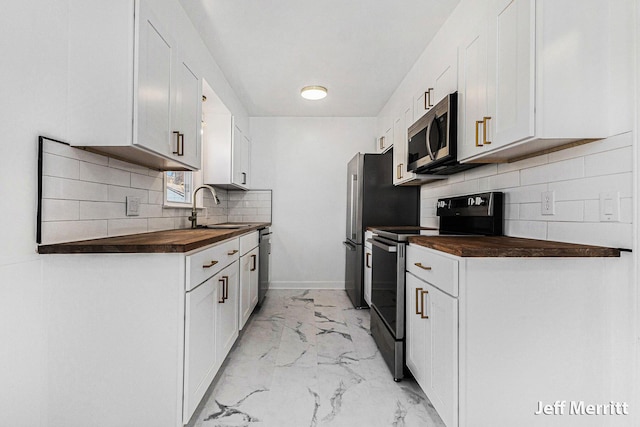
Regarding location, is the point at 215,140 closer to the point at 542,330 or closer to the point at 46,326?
the point at 46,326

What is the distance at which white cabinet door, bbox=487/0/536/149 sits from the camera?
53.4 inches

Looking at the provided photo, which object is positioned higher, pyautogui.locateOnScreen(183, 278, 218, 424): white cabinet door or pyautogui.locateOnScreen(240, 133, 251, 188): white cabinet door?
pyautogui.locateOnScreen(240, 133, 251, 188): white cabinet door

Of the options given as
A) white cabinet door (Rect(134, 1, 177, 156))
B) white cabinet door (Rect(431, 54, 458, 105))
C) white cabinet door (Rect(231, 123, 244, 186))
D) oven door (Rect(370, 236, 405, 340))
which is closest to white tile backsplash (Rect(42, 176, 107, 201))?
white cabinet door (Rect(134, 1, 177, 156))

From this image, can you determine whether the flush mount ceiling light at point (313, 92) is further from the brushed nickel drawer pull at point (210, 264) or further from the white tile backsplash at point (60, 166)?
the white tile backsplash at point (60, 166)

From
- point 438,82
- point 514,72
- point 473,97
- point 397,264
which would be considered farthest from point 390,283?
point 438,82

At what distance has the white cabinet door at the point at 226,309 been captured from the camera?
1.96 meters

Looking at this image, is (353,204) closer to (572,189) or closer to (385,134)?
(385,134)

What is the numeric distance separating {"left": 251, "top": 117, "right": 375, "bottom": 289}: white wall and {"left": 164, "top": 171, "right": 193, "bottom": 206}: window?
1.49 m

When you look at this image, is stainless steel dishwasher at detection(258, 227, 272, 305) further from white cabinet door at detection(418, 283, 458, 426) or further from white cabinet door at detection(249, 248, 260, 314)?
white cabinet door at detection(418, 283, 458, 426)

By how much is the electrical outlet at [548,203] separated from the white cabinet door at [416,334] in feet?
2.25

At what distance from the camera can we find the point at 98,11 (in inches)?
58.0

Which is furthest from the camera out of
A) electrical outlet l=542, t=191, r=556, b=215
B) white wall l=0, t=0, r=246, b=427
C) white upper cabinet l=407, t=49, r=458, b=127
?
white upper cabinet l=407, t=49, r=458, b=127

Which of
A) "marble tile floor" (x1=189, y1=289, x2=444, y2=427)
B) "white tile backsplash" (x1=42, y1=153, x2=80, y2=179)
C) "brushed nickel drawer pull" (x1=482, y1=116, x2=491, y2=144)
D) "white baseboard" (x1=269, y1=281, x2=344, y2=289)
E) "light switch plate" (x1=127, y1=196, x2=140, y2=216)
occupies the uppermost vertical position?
"brushed nickel drawer pull" (x1=482, y1=116, x2=491, y2=144)

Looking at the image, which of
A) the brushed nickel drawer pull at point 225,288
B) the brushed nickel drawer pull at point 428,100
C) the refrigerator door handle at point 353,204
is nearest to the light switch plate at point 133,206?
the brushed nickel drawer pull at point 225,288
